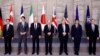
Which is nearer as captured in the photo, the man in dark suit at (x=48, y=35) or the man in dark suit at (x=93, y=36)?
the man in dark suit at (x=48, y=35)

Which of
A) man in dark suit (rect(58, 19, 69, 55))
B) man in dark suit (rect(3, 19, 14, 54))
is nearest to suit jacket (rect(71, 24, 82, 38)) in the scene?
man in dark suit (rect(58, 19, 69, 55))

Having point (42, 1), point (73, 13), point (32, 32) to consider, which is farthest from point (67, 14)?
point (32, 32)

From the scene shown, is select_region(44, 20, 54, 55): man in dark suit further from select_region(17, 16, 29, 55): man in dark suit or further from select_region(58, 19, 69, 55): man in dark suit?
select_region(17, 16, 29, 55): man in dark suit

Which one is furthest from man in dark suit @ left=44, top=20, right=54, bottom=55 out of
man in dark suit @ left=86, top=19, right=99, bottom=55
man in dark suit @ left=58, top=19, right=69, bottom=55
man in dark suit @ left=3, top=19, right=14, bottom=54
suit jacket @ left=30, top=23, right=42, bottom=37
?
man in dark suit @ left=86, top=19, right=99, bottom=55

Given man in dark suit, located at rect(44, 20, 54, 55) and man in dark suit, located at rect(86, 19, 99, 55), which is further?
man in dark suit, located at rect(86, 19, 99, 55)

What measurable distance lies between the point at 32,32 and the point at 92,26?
116 inches

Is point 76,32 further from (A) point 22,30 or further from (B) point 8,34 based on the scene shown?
(B) point 8,34

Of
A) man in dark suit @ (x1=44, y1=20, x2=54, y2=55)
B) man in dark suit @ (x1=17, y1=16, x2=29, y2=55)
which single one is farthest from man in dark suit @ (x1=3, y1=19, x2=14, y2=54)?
A: man in dark suit @ (x1=44, y1=20, x2=54, y2=55)

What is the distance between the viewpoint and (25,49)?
13094mm

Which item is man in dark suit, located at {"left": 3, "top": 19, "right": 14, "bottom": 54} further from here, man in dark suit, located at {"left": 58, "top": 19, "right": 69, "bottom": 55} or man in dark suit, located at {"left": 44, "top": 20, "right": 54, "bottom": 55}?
man in dark suit, located at {"left": 58, "top": 19, "right": 69, "bottom": 55}

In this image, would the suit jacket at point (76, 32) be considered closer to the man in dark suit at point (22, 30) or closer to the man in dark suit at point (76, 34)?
the man in dark suit at point (76, 34)

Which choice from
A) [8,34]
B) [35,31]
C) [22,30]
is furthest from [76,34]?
[8,34]

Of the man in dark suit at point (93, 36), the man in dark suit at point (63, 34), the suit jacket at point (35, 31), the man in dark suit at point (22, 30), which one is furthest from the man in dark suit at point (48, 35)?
the man in dark suit at point (93, 36)

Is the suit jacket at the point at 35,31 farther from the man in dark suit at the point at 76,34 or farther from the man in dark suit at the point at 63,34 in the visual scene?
the man in dark suit at the point at 76,34
